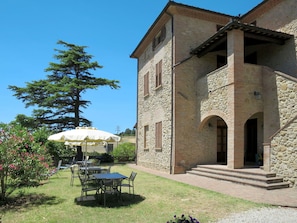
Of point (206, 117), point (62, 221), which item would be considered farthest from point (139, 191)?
point (206, 117)

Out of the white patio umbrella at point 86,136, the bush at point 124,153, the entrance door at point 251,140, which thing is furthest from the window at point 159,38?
the bush at point 124,153

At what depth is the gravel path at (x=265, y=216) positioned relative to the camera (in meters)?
5.48

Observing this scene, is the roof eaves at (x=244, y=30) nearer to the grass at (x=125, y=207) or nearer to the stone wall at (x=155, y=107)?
the stone wall at (x=155, y=107)

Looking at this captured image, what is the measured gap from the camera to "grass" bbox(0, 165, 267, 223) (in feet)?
19.1

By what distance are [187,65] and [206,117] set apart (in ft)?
10.4

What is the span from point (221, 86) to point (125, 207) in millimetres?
7843

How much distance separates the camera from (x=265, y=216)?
18.9 ft

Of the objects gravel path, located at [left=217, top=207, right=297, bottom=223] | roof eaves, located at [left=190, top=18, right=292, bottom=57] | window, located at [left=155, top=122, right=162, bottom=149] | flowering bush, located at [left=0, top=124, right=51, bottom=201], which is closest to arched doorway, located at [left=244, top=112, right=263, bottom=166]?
roof eaves, located at [left=190, top=18, right=292, bottom=57]

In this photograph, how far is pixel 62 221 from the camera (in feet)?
18.1

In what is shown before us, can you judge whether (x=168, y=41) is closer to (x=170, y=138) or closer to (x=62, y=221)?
(x=170, y=138)

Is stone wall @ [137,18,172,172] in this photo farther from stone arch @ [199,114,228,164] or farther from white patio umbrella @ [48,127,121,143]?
white patio umbrella @ [48,127,121,143]

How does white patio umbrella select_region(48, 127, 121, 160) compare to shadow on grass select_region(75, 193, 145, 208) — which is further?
white patio umbrella select_region(48, 127, 121, 160)

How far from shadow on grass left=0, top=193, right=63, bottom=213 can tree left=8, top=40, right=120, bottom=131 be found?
17.3 meters

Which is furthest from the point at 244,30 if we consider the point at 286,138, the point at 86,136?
the point at 86,136
